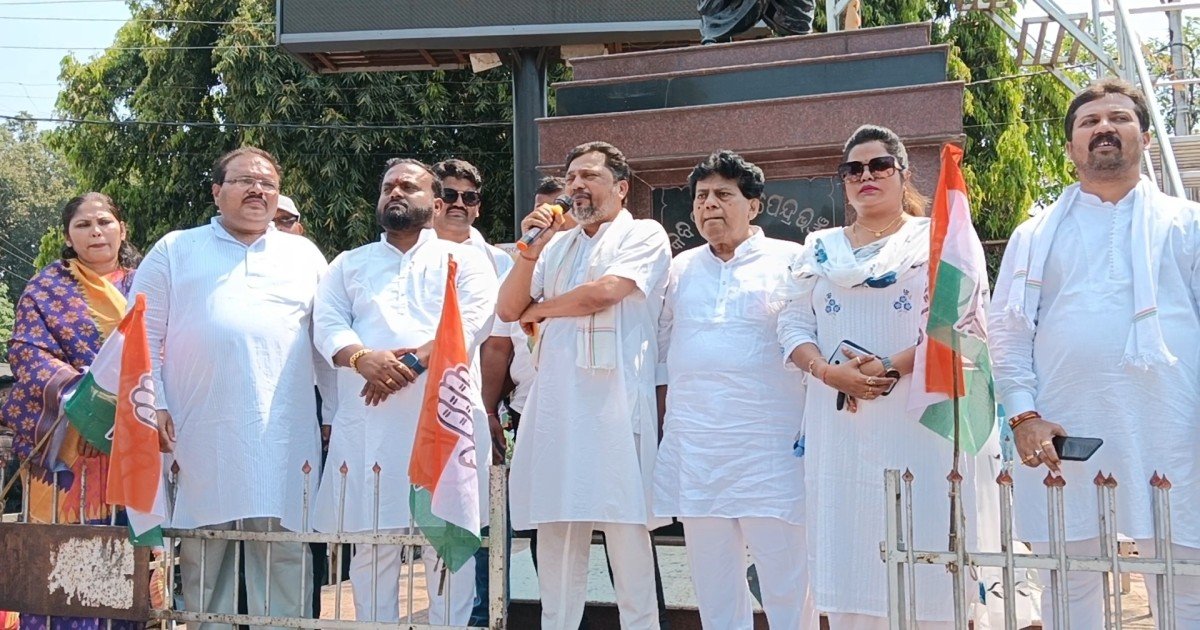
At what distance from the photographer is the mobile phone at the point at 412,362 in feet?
13.7

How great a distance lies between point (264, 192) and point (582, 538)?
5.81ft

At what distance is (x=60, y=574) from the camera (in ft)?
13.1

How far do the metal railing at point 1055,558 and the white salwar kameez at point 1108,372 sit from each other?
0.40 meters

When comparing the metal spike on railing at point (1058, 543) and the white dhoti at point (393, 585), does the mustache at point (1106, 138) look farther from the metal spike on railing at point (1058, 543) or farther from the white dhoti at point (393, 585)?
the white dhoti at point (393, 585)

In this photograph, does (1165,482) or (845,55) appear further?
(845,55)

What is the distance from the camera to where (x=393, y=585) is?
4188 mm

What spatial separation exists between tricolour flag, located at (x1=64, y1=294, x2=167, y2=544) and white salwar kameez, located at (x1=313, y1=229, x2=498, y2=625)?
0.60m

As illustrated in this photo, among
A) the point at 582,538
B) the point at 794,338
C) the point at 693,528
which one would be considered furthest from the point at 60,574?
the point at 794,338

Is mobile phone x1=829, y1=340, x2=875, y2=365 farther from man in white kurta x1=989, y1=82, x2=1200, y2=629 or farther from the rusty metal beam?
the rusty metal beam

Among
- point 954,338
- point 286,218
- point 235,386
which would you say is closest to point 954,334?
point 954,338

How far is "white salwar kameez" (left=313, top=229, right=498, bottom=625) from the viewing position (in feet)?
13.7

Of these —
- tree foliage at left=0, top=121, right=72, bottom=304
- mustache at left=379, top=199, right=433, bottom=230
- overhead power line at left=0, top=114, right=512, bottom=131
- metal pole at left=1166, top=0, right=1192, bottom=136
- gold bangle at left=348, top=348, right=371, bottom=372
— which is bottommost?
gold bangle at left=348, top=348, right=371, bottom=372

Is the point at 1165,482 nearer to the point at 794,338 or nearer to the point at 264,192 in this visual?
the point at 794,338

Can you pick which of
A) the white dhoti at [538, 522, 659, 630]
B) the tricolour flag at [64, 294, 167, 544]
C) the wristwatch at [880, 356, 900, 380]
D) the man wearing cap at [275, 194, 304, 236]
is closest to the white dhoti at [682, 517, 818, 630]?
the white dhoti at [538, 522, 659, 630]
